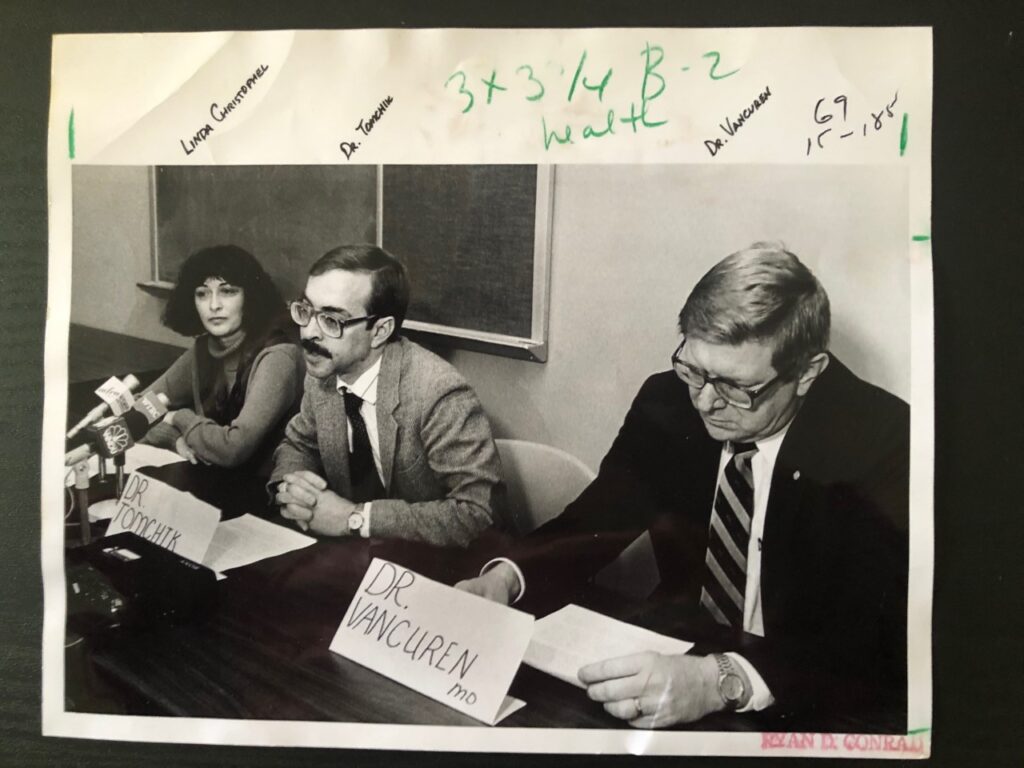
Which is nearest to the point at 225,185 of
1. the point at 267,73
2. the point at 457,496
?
the point at 267,73

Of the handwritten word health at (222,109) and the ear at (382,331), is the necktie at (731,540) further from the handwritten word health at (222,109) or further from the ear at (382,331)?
the handwritten word health at (222,109)

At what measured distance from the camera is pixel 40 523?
644 millimetres

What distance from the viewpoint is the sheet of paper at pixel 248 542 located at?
628mm

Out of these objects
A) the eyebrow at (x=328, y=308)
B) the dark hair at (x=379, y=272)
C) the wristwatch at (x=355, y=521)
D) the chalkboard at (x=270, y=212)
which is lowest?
the wristwatch at (x=355, y=521)

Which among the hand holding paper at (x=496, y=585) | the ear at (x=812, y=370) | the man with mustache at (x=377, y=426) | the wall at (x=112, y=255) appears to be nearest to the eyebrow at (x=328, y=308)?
the man with mustache at (x=377, y=426)

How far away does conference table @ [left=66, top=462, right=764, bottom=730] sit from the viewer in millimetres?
607

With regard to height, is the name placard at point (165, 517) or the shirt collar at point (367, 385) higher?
the shirt collar at point (367, 385)

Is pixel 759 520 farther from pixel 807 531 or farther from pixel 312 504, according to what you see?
pixel 312 504

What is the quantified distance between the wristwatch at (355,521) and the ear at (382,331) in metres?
0.13

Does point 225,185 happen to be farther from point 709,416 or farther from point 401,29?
point 709,416

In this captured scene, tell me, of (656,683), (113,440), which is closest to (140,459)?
(113,440)

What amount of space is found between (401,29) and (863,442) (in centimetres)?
46

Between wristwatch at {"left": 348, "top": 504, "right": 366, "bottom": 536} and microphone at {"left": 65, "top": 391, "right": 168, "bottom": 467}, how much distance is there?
0.17 meters

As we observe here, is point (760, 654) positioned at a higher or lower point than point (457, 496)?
lower
